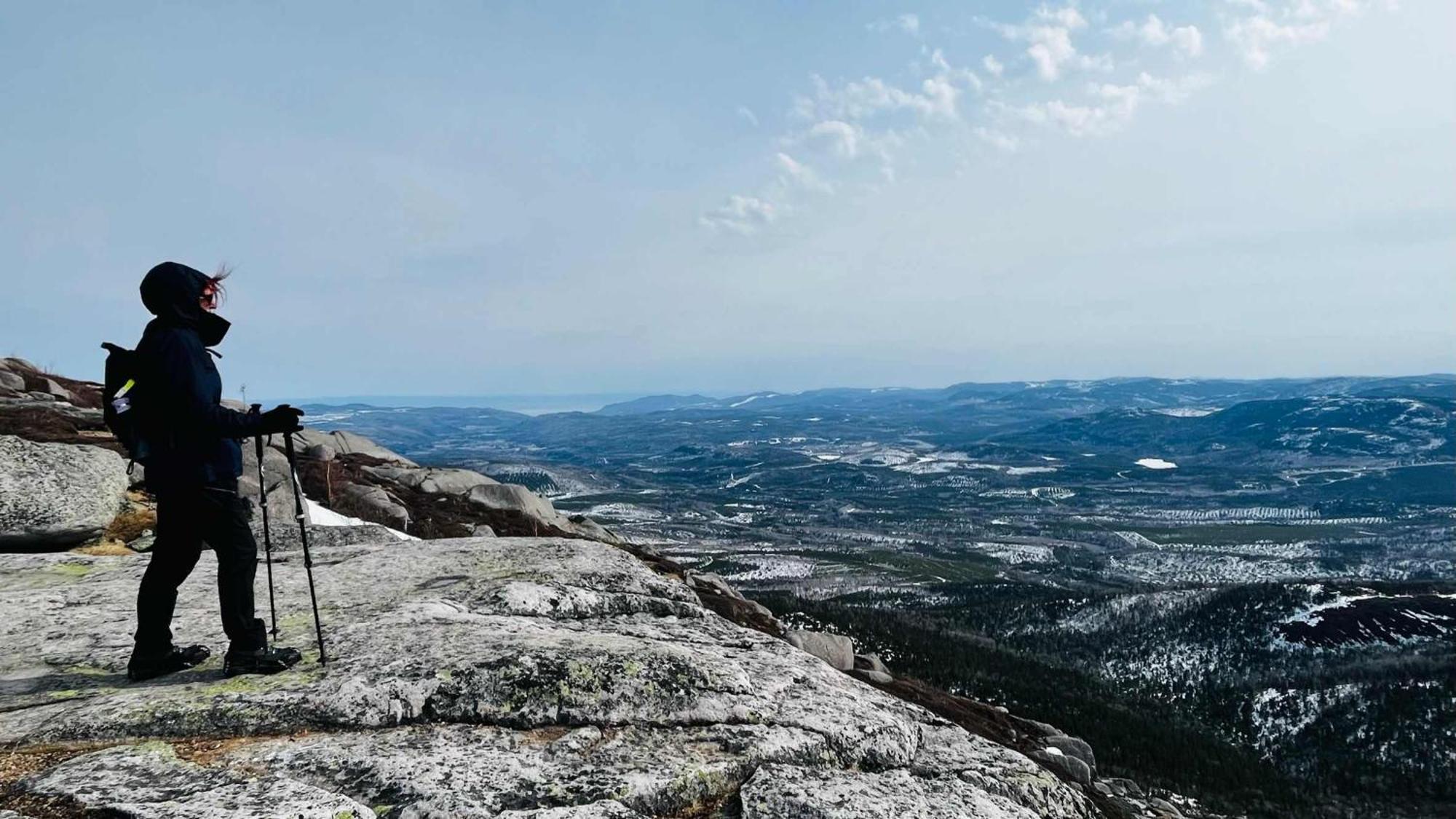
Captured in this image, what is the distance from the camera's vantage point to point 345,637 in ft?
30.1

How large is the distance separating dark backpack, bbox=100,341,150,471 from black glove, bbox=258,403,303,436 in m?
1.16

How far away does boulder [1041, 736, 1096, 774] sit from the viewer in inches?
1076

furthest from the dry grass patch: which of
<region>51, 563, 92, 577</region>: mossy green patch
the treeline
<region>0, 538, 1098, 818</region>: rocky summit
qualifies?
the treeline

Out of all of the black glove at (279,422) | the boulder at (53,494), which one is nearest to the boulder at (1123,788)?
the black glove at (279,422)

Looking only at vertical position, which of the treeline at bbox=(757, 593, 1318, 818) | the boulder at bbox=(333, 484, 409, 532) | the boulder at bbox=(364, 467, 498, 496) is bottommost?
the treeline at bbox=(757, 593, 1318, 818)

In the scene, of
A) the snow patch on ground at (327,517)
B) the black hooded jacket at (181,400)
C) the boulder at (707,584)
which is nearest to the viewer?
the black hooded jacket at (181,400)

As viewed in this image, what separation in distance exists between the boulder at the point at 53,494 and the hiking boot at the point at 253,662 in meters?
11.8

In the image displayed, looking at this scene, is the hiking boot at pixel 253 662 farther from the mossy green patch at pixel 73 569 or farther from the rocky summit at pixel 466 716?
the mossy green patch at pixel 73 569

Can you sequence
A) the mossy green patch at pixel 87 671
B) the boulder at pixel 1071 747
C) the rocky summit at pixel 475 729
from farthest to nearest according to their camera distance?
the boulder at pixel 1071 747
the mossy green patch at pixel 87 671
the rocky summit at pixel 475 729

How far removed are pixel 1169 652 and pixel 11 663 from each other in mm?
177856

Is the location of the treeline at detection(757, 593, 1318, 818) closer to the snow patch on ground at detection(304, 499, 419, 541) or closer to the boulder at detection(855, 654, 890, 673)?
the boulder at detection(855, 654, 890, 673)

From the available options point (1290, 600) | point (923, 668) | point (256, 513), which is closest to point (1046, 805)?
point (256, 513)

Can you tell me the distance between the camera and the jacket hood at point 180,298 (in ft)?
25.1

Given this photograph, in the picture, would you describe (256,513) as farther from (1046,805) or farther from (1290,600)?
(1290,600)
